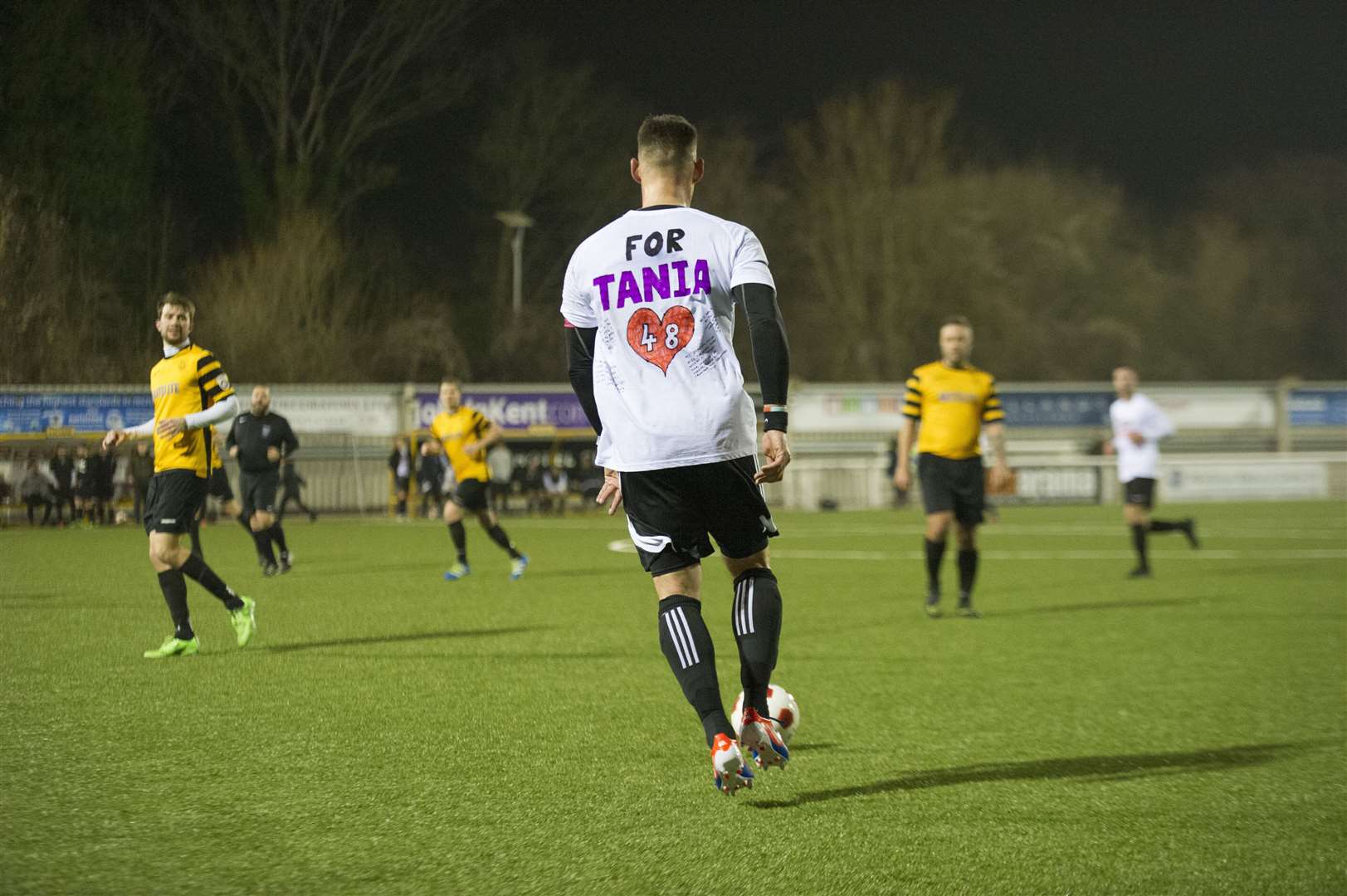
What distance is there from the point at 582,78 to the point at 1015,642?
9.07 meters

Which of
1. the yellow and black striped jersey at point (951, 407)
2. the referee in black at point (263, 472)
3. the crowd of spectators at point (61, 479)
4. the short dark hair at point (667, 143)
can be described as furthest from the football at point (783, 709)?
the referee in black at point (263, 472)

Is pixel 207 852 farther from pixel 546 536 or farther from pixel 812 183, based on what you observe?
pixel 812 183

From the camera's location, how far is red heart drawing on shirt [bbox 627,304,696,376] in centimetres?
418

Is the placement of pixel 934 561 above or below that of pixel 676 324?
below

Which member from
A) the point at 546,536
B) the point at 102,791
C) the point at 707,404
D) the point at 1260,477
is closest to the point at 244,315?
the point at 102,791

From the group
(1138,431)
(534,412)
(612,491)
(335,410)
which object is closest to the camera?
(612,491)

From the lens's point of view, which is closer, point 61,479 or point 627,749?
point 627,749

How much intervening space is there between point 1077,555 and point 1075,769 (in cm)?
1265

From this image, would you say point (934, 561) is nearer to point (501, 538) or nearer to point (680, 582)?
point (501, 538)

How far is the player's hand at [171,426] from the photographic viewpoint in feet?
23.6

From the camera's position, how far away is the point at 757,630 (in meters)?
4.35

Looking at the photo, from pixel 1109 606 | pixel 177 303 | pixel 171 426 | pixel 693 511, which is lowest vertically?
pixel 1109 606

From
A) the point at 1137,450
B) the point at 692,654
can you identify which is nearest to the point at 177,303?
the point at 692,654

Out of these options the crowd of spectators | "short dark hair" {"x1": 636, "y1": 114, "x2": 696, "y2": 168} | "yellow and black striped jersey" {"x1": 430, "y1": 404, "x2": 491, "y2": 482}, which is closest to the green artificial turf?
the crowd of spectators
